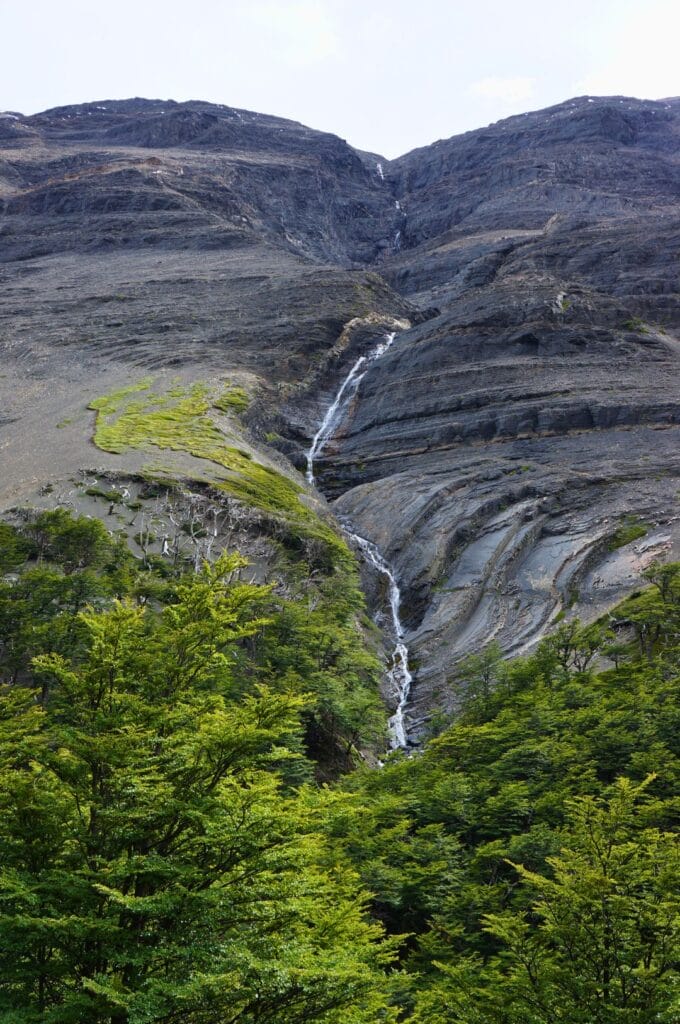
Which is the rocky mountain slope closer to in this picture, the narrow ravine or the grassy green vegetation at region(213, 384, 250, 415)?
the grassy green vegetation at region(213, 384, 250, 415)

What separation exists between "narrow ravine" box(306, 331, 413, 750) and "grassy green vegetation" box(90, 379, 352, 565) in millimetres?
3142

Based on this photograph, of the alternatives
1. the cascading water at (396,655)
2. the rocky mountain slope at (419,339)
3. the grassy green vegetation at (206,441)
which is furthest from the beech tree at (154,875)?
the grassy green vegetation at (206,441)

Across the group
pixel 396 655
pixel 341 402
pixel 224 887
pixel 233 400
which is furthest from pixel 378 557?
pixel 224 887

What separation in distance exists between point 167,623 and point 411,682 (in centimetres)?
2748

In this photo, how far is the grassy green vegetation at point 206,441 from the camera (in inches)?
1768

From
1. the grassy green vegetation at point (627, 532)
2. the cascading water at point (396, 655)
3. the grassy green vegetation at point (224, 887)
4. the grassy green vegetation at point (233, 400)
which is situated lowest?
the cascading water at point (396, 655)

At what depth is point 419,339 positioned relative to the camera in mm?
78500

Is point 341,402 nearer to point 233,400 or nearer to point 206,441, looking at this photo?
point 233,400

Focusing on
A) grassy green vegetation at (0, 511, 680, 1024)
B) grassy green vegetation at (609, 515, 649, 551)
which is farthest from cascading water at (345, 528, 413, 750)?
grassy green vegetation at (0, 511, 680, 1024)

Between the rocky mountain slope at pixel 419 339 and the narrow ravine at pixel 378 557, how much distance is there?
2.41 feet

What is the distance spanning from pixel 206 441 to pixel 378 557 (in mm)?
14767

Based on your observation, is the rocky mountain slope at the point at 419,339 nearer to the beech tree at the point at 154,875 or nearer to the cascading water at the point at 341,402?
the cascading water at the point at 341,402

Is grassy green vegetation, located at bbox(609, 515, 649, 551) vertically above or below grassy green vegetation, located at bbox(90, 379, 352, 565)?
below

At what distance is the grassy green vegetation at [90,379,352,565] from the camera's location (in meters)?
44.9
